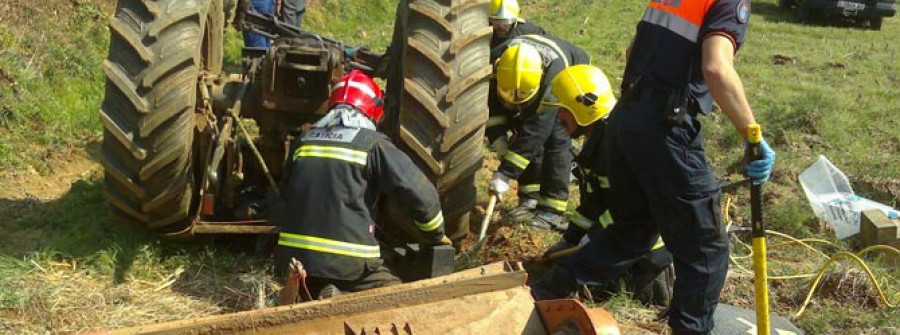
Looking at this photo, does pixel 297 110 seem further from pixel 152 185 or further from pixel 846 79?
pixel 846 79

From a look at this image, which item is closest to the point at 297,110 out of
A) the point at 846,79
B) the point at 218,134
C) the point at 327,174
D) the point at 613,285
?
the point at 218,134

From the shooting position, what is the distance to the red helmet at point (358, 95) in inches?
181

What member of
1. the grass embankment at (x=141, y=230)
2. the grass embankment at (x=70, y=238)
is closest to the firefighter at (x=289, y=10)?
the grass embankment at (x=141, y=230)

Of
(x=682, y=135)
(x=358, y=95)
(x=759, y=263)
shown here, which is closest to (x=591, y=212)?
(x=682, y=135)

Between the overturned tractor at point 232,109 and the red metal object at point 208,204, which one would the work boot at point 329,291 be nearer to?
the overturned tractor at point 232,109

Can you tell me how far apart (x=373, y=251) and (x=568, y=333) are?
57.0 inches

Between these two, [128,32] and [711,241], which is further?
[128,32]

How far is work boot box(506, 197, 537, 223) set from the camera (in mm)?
6406

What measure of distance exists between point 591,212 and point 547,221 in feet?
3.60

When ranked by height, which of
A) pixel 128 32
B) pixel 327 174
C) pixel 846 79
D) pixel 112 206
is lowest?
pixel 846 79

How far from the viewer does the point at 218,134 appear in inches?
192

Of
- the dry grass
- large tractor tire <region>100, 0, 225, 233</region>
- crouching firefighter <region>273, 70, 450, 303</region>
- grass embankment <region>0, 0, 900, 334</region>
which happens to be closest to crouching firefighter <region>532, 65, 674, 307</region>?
grass embankment <region>0, 0, 900, 334</region>

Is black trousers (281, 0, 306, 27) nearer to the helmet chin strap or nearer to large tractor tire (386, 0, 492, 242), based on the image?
large tractor tire (386, 0, 492, 242)

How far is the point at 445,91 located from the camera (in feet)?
15.2
